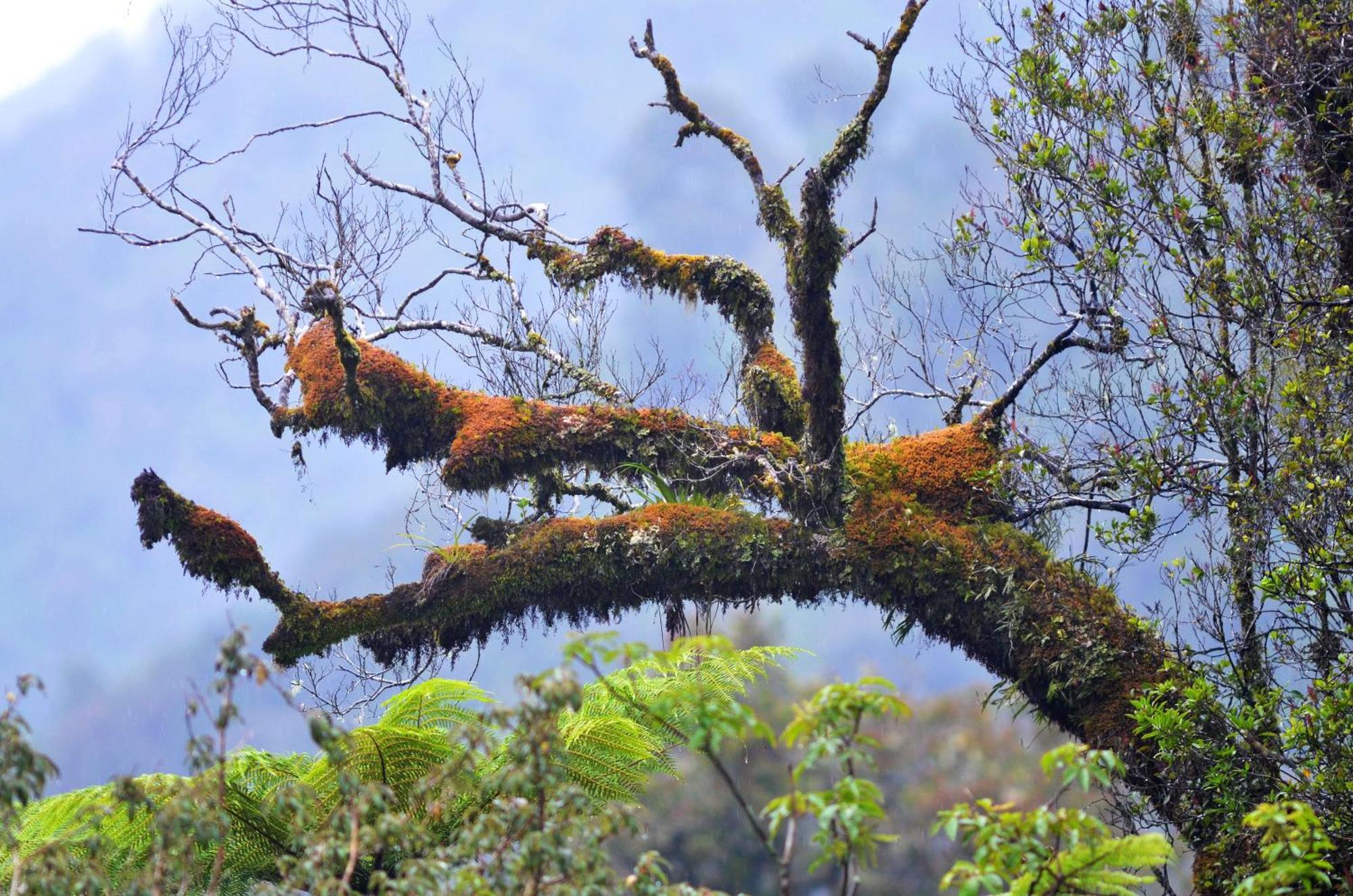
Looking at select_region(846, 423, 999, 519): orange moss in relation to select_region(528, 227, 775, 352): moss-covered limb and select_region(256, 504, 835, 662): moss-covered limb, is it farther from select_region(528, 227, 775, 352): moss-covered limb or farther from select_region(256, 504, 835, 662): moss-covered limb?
select_region(528, 227, 775, 352): moss-covered limb

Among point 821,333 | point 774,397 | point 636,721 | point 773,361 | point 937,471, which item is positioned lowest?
point 636,721

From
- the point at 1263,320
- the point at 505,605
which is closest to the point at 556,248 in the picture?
the point at 505,605

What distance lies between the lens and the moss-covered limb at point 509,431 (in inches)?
315

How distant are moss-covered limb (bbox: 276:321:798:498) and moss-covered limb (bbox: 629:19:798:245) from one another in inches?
54.4

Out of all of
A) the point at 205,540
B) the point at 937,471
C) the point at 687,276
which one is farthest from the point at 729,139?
the point at 205,540

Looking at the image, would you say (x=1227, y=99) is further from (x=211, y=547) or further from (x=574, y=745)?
(x=211, y=547)

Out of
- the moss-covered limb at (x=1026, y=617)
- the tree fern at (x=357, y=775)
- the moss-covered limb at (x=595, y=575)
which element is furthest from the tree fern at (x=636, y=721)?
the moss-covered limb at (x=1026, y=617)

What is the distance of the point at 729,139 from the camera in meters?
8.00

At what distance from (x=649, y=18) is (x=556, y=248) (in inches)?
86.6

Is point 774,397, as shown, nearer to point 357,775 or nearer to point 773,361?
point 773,361

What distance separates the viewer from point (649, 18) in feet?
25.1

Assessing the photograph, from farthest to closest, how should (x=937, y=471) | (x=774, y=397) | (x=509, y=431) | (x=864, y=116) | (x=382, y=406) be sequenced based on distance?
(x=774, y=397) < (x=382, y=406) < (x=509, y=431) < (x=937, y=471) < (x=864, y=116)

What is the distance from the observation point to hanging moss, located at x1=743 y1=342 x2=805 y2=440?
852 cm

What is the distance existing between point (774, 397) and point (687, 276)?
114 cm
